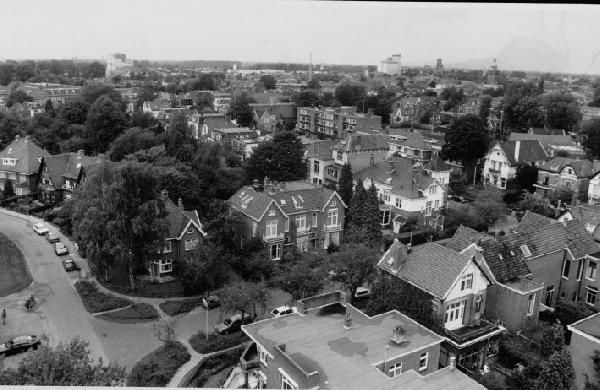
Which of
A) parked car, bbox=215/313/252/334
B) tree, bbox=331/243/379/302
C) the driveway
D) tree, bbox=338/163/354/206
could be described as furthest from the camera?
tree, bbox=338/163/354/206

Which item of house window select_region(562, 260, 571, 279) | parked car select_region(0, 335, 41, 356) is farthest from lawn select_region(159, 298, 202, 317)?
house window select_region(562, 260, 571, 279)

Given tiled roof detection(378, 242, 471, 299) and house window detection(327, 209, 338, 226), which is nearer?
tiled roof detection(378, 242, 471, 299)

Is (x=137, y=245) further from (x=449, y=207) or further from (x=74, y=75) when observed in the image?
(x=74, y=75)

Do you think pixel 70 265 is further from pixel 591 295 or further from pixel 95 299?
pixel 591 295

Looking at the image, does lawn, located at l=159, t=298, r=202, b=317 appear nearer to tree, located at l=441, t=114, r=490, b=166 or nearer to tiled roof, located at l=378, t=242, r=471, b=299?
tiled roof, located at l=378, t=242, r=471, b=299

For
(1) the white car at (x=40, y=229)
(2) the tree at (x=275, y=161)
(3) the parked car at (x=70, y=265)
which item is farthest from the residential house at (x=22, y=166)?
(2) the tree at (x=275, y=161)

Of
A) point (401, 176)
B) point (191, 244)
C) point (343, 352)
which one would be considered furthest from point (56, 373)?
point (401, 176)

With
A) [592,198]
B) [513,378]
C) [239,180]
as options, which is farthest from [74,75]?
[513,378]
